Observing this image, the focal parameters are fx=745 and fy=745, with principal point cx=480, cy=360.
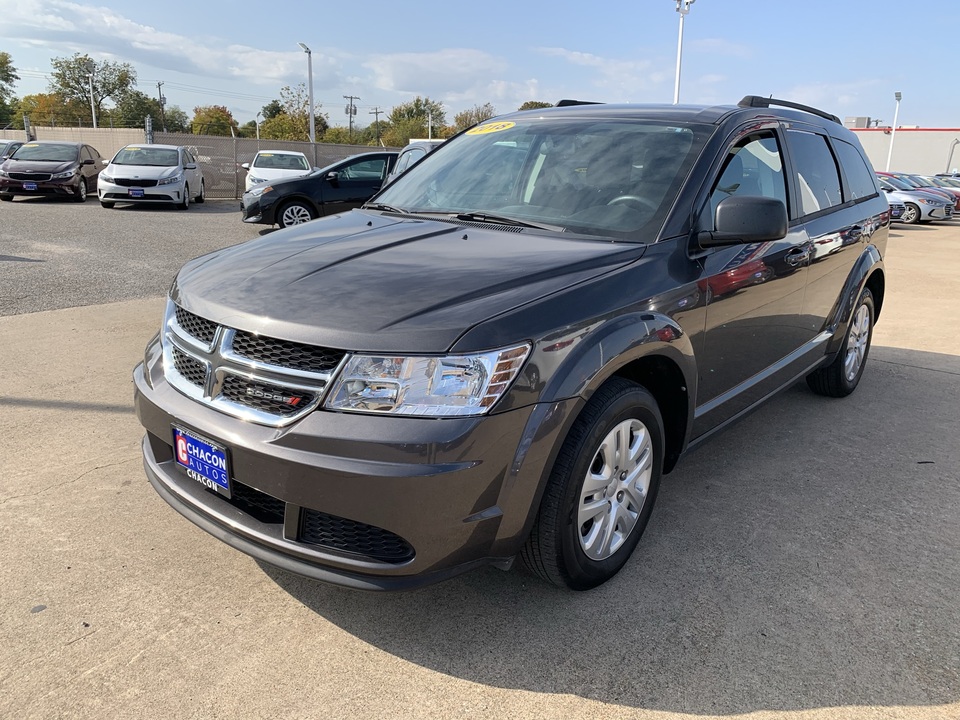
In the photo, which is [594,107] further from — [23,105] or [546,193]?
[23,105]

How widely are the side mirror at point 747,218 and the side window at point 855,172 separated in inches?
85.3

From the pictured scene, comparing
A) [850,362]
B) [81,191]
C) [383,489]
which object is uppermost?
[81,191]

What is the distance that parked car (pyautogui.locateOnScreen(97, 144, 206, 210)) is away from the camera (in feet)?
53.3

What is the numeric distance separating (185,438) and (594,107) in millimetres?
2654

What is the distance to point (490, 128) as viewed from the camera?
13.4ft

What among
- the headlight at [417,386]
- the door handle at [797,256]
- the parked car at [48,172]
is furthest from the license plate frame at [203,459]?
the parked car at [48,172]

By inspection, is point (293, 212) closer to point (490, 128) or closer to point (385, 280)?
point (490, 128)

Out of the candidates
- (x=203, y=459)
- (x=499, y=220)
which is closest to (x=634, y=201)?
(x=499, y=220)

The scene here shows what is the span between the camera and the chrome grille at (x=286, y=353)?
7.23 ft

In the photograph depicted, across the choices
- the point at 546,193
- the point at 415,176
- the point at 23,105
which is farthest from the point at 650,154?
the point at 23,105

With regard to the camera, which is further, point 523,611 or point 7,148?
point 7,148

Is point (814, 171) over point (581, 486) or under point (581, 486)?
over

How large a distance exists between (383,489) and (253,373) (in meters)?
0.58

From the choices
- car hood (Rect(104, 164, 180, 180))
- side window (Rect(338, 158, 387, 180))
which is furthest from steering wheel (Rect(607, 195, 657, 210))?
car hood (Rect(104, 164, 180, 180))
